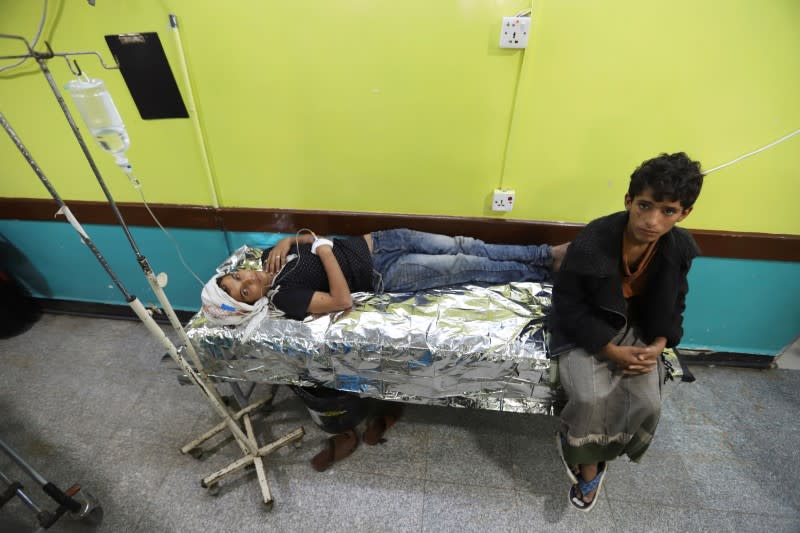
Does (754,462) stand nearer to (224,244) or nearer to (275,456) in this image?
(275,456)

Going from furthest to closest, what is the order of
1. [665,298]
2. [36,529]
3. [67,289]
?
[67,289], [36,529], [665,298]

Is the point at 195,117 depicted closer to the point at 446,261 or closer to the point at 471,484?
the point at 446,261

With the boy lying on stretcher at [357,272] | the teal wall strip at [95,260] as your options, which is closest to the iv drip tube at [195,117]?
the teal wall strip at [95,260]

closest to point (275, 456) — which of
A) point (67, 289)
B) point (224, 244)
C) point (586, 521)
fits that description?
point (224, 244)

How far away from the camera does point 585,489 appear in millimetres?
1325

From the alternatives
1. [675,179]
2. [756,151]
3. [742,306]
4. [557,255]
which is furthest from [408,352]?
[742,306]

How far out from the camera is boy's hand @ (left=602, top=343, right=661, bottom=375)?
1.20 m

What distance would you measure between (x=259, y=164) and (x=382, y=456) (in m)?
1.38

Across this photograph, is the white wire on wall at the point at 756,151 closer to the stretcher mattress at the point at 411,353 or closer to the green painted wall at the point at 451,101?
the green painted wall at the point at 451,101

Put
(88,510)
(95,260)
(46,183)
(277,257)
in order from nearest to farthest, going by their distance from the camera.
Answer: (46,183)
(88,510)
(277,257)
(95,260)

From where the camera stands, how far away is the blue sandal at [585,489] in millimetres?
1321

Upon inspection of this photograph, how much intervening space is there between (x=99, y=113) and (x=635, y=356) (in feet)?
5.47

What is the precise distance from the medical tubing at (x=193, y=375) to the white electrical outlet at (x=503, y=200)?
1.32 m

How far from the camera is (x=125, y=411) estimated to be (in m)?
1.71
